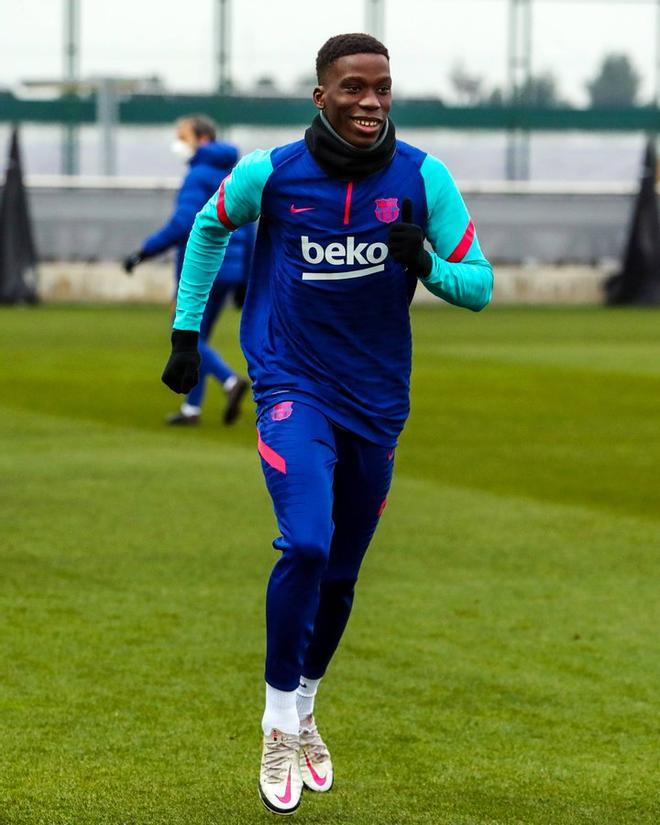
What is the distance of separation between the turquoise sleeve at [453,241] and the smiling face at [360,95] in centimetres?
23

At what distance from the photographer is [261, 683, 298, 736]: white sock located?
4855 mm

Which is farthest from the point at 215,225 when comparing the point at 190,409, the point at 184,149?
the point at 184,149

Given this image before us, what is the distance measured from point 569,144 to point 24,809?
117 ft

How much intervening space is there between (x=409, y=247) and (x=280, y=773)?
4.64 feet

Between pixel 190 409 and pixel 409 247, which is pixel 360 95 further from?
pixel 190 409

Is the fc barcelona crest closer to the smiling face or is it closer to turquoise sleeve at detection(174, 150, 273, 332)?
the smiling face

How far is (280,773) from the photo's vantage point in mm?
4750

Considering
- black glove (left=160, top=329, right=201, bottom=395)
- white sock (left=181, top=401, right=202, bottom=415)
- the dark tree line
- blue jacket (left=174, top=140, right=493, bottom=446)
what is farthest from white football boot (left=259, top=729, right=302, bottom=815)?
the dark tree line

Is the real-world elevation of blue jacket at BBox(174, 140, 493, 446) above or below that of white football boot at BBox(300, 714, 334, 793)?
above

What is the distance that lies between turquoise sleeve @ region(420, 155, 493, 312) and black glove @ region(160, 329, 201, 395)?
0.69 meters

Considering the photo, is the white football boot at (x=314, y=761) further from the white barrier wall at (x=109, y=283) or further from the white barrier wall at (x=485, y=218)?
the white barrier wall at (x=485, y=218)

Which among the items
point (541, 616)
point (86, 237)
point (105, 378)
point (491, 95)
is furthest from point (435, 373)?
point (491, 95)

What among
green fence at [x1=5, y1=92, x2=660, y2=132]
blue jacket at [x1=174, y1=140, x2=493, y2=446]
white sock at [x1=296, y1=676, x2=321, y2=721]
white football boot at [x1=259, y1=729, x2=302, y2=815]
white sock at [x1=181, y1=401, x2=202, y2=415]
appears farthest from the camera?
green fence at [x1=5, y1=92, x2=660, y2=132]

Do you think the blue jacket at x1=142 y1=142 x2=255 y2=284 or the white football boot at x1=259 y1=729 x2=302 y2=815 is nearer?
the white football boot at x1=259 y1=729 x2=302 y2=815
